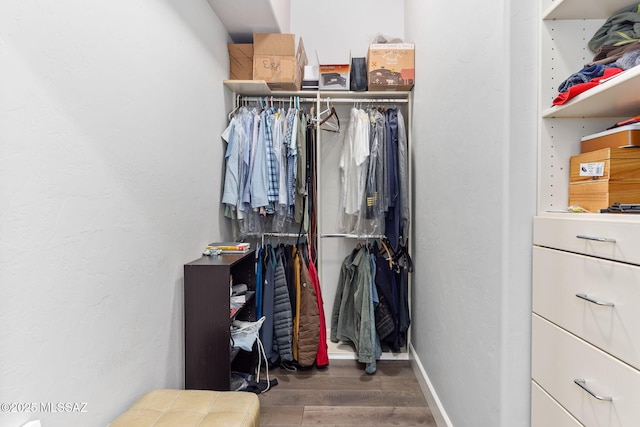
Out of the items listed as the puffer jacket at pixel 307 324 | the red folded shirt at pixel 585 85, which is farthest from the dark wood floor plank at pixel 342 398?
the red folded shirt at pixel 585 85

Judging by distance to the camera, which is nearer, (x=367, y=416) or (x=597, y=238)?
(x=597, y=238)

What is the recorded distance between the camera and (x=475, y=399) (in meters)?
1.30

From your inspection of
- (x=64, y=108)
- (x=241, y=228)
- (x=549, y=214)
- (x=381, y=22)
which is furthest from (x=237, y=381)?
(x=381, y=22)

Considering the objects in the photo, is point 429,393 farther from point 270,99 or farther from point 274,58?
point 274,58

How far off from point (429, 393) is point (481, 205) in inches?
50.3

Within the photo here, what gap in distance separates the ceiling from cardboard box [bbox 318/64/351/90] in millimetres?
424

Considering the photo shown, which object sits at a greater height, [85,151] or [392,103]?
[392,103]

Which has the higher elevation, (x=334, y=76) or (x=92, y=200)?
(x=334, y=76)

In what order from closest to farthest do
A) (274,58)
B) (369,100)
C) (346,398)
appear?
1. (346,398)
2. (274,58)
3. (369,100)

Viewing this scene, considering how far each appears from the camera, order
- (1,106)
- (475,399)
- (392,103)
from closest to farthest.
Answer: (1,106)
(475,399)
(392,103)

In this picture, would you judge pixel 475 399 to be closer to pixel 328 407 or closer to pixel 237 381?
pixel 328 407

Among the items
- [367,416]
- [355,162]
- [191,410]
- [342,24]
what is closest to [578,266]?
[191,410]

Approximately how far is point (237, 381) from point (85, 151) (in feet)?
5.27

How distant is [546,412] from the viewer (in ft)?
3.33
